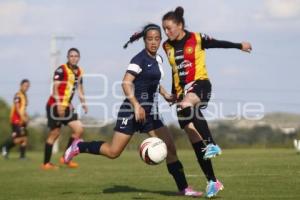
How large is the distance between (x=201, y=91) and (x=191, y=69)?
0.36 meters

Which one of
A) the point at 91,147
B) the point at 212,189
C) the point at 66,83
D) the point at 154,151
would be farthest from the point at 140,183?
the point at 66,83

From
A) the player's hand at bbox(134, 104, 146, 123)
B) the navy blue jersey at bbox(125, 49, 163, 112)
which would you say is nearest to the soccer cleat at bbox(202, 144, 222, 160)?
the player's hand at bbox(134, 104, 146, 123)

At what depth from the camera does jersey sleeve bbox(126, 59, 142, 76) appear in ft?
31.2

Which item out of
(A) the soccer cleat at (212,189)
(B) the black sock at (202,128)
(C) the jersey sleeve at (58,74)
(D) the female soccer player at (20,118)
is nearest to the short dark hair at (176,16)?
(B) the black sock at (202,128)

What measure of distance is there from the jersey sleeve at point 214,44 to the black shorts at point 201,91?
1.56 feet

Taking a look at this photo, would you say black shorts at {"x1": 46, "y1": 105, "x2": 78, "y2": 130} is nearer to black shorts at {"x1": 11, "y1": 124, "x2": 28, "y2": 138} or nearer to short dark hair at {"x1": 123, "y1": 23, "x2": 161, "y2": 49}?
black shorts at {"x1": 11, "y1": 124, "x2": 28, "y2": 138}

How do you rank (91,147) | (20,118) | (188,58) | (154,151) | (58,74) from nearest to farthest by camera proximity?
(154,151)
(188,58)
(91,147)
(58,74)
(20,118)

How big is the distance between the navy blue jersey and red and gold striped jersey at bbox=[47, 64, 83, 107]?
23.2ft

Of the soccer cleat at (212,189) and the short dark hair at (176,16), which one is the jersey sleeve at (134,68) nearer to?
the short dark hair at (176,16)

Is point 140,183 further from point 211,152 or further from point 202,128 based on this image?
point 211,152

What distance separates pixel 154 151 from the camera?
9312mm

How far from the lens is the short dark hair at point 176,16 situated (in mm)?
9664

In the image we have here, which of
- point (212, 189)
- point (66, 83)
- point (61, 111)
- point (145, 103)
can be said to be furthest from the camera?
point (66, 83)

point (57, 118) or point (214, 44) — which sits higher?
point (214, 44)
